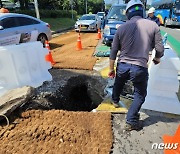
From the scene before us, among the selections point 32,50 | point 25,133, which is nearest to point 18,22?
point 32,50

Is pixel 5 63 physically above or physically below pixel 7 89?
above

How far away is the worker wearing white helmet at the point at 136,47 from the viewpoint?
9.91ft

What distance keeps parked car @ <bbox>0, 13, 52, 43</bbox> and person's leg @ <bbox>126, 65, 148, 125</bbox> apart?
590 cm

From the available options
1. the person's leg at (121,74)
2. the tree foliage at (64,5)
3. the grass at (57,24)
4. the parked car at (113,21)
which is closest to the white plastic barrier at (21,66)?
the person's leg at (121,74)

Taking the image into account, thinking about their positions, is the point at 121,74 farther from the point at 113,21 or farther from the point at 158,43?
the point at 113,21

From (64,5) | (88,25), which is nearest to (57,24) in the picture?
(88,25)

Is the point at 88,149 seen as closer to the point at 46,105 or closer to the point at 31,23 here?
the point at 46,105

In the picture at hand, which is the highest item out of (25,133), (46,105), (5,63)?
(5,63)

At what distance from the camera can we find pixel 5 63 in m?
4.45

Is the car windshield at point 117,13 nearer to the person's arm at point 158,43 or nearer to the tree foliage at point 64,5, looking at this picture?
the person's arm at point 158,43

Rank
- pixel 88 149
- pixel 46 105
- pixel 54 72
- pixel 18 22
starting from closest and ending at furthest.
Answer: pixel 88 149 → pixel 46 105 → pixel 54 72 → pixel 18 22

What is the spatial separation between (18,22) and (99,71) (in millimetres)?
4662

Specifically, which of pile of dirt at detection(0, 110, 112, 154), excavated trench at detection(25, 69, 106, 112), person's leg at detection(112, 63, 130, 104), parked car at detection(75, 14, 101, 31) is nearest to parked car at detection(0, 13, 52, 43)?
excavated trench at detection(25, 69, 106, 112)

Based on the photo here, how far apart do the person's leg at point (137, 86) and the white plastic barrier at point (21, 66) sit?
2689mm
